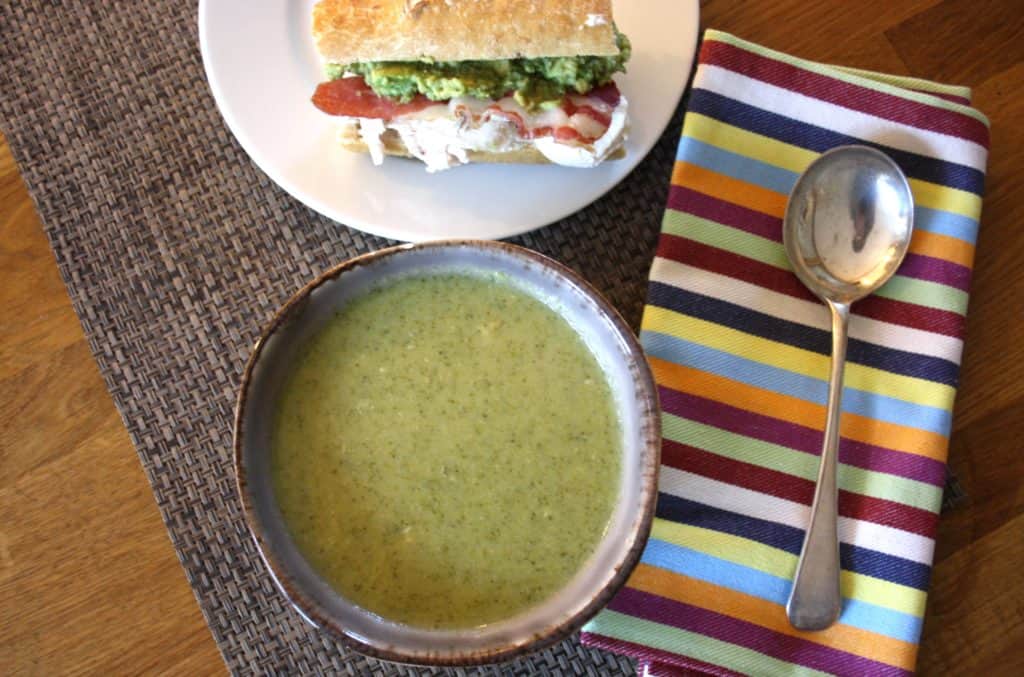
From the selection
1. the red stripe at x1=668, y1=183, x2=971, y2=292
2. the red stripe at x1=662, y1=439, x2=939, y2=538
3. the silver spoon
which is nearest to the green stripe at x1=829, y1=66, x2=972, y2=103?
the silver spoon

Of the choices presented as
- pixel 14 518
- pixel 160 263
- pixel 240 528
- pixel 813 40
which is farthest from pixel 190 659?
pixel 813 40

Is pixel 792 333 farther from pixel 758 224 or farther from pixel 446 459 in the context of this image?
pixel 446 459

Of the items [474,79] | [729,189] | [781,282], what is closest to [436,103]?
[474,79]

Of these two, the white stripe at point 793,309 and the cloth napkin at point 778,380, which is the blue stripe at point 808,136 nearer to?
the cloth napkin at point 778,380

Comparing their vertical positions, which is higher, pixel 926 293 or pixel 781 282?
pixel 926 293

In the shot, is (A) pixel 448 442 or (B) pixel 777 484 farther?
(B) pixel 777 484

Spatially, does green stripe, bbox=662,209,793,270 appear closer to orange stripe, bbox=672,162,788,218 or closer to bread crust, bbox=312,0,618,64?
orange stripe, bbox=672,162,788,218

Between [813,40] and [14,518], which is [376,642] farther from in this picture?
[813,40]
